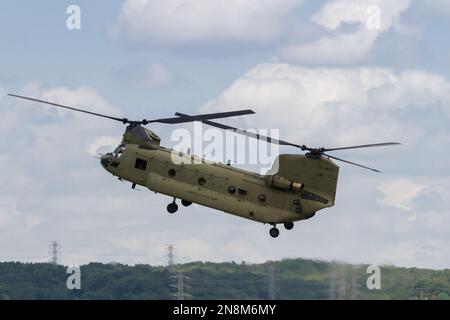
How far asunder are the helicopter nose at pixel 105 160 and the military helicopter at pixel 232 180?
79mm

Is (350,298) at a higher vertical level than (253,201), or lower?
lower

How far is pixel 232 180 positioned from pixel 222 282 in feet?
28.2

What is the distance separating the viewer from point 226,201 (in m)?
77.8

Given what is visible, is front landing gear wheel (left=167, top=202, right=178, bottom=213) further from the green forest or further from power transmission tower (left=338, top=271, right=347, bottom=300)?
power transmission tower (left=338, top=271, right=347, bottom=300)

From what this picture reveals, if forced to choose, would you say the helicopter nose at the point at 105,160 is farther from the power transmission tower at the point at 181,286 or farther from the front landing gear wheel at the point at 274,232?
the power transmission tower at the point at 181,286

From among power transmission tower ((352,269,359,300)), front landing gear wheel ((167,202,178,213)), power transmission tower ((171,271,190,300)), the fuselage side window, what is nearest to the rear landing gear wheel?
power transmission tower ((352,269,359,300))

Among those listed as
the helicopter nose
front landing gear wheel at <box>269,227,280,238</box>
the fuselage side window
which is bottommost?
front landing gear wheel at <box>269,227,280,238</box>

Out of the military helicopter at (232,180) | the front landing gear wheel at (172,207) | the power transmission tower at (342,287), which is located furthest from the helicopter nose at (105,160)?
the power transmission tower at (342,287)

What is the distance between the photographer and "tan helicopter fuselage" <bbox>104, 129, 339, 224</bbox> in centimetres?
7688

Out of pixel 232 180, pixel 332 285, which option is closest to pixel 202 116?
pixel 232 180

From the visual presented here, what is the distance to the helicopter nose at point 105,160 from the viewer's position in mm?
79450
